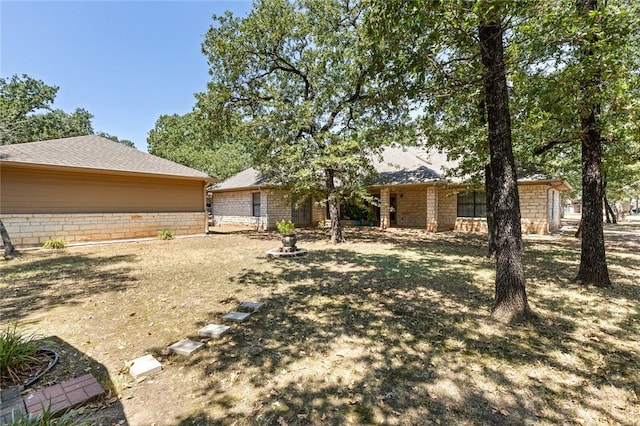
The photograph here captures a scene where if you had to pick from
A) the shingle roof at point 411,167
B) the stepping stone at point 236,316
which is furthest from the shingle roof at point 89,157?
the stepping stone at point 236,316

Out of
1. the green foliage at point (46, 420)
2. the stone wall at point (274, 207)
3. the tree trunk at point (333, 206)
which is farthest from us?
the stone wall at point (274, 207)

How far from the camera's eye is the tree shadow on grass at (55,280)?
4811 millimetres

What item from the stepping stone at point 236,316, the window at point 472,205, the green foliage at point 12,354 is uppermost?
the window at point 472,205

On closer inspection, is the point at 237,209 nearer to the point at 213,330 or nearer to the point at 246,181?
the point at 246,181

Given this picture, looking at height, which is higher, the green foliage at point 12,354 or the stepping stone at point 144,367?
the green foliage at point 12,354

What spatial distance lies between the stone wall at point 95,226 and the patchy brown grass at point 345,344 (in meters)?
4.80

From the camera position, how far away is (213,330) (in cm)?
379

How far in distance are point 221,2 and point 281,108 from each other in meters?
4.39

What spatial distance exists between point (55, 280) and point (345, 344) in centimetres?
655

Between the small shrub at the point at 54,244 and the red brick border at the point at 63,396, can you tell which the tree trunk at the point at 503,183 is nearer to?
the red brick border at the point at 63,396

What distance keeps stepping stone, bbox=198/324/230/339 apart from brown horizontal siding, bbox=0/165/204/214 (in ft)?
36.8

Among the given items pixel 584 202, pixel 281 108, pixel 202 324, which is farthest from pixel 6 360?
pixel 281 108

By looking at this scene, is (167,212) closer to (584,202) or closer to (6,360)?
(6,360)

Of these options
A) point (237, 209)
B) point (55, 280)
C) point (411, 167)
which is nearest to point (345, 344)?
point (55, 280)
